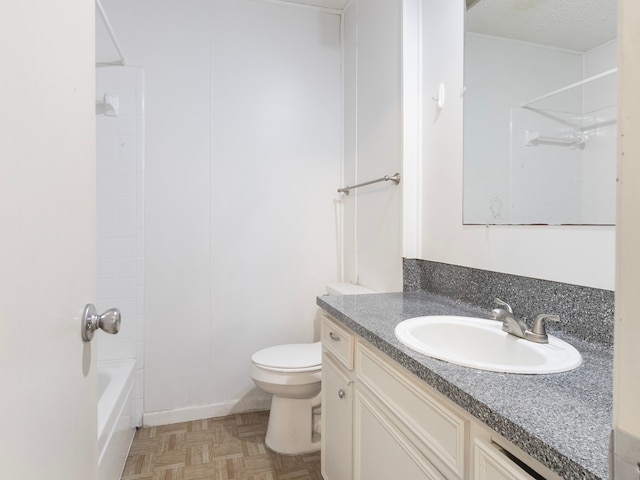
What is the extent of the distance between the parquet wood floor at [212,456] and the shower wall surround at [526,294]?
1.02m

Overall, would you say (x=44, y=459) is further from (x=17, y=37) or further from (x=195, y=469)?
(x=195, y=469)

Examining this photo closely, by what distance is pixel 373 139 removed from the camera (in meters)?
2.06

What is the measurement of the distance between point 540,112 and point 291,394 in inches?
62.7

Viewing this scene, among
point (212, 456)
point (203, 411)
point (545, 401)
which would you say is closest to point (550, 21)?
point (545, 401)

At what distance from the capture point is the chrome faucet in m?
0.98

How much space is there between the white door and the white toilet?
1087 mm

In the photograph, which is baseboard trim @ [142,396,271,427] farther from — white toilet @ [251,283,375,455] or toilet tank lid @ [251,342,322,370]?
toilet tank lid @ [251,342,322,370]

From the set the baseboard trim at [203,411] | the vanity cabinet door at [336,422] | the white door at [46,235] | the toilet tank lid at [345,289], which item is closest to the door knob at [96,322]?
the white door at [46,235]

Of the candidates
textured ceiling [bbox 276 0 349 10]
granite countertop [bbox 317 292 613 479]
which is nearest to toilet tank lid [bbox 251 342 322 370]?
granite countertop [bbox 317 292 613 479]

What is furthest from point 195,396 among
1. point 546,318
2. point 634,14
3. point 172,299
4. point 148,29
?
point 634,14

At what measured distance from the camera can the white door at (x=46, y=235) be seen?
1.64ft

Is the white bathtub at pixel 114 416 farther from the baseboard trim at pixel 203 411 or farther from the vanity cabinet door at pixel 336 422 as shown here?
the vanity cabinet door at pixel 336 422

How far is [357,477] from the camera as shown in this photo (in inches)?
49.3

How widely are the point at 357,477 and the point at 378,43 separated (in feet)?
6.45
